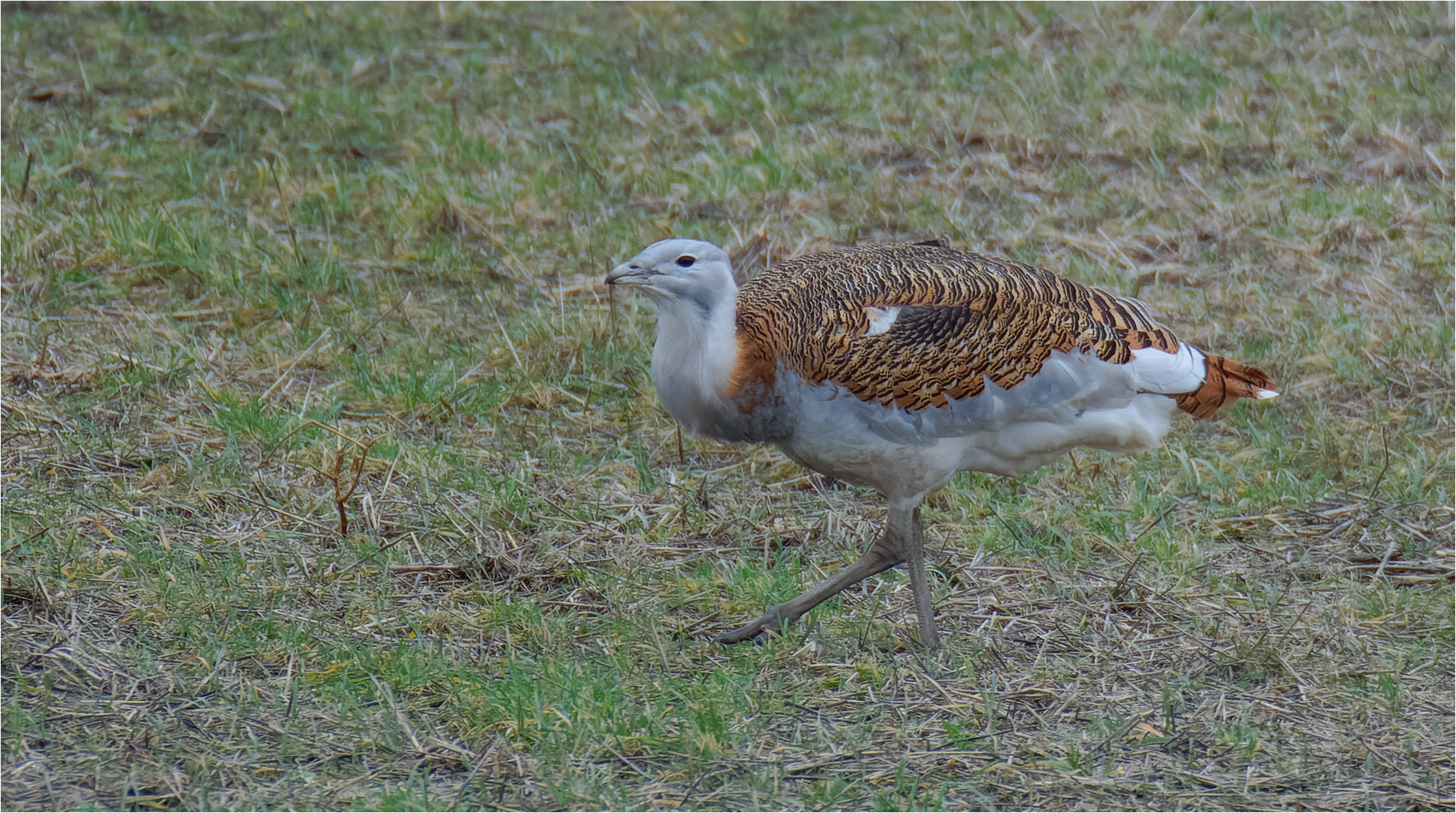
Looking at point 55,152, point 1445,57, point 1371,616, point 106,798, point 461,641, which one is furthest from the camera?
point 1445,57

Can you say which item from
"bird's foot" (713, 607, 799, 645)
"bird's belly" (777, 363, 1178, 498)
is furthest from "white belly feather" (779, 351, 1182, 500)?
"bird's foot" (713, 607, 799, 645)

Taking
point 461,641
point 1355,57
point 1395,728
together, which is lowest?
point 461,641

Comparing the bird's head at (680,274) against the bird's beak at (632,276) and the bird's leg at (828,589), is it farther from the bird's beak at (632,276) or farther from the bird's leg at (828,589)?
the bird's leg at (828,589)

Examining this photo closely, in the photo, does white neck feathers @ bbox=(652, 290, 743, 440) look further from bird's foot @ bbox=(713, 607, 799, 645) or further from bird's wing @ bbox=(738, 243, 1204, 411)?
bird's foot @ bbox=(713, 607, 799, 645)

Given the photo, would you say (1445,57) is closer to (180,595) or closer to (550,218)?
(550,218)

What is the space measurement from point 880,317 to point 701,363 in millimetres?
452

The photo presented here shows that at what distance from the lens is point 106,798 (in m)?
2.82

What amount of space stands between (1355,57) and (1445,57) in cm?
46

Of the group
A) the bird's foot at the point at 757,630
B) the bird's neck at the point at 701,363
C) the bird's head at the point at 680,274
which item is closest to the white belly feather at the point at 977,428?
the bird's neck at the point at 701,363

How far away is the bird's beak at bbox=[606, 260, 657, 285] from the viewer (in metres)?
3.27

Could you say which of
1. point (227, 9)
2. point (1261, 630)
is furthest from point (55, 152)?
point (1261, 630)

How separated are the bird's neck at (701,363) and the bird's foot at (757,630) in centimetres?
52

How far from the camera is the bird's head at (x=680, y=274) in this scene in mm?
3270

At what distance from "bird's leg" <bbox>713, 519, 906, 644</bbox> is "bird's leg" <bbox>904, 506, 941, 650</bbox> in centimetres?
3
